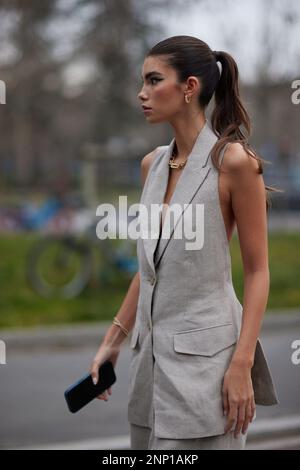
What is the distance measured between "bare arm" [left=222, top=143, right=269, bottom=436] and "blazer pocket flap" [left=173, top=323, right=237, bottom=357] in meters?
0.06

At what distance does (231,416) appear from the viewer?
2.37 meters

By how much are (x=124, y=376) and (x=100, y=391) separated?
4.05 m

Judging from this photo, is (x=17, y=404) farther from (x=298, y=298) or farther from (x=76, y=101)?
(x=76, y=101)

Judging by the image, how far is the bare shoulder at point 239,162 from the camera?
2.36 metres

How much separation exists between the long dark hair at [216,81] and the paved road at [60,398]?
304 centimetres

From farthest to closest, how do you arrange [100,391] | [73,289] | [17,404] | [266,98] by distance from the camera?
1. [266,98]
2. [73,289]
3. [17,404]
4. [100,391]

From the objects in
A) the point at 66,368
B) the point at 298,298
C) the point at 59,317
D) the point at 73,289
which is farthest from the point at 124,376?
the point at 298,298

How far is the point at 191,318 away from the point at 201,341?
71mm

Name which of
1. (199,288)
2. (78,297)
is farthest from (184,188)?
(78,297)

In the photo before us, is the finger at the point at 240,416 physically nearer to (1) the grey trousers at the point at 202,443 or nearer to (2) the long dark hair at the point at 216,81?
(1) the grey trousers at the point at 202,443

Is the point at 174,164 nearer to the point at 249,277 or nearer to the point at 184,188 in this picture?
the point at 184,188

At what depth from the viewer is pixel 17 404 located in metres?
5.93

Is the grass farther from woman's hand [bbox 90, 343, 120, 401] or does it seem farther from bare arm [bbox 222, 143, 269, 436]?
bare arm [bbox 222, 143, 269, 436]

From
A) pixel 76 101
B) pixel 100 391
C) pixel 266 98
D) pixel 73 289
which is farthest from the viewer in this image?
pixel 76 101
